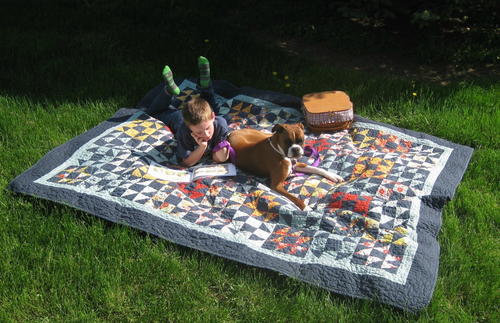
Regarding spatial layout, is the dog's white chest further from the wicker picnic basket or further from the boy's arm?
the wicker picnic basket

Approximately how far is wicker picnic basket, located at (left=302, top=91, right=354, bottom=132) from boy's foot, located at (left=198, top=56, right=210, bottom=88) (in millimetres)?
872

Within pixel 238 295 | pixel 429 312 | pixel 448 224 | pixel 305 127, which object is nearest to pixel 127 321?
pixel 238 295

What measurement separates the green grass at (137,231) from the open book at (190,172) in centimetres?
58

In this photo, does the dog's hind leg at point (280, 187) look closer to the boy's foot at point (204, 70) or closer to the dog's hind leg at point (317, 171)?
the dog's hind leg at point (317, 171)

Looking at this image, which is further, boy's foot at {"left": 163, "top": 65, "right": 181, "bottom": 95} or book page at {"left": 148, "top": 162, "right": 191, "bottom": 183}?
boy's foot at {"left": 163, "top": 65, "right": 181, "bottom": 95}

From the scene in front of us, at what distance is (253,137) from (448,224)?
1500 mm

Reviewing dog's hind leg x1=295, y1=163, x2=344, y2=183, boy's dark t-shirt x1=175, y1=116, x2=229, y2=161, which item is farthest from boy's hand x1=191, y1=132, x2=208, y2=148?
dog's hind leg x1=295, y1=163, x2=344, y2=183

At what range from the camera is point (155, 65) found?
5570 mm

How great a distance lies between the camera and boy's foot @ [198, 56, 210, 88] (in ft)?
14.4

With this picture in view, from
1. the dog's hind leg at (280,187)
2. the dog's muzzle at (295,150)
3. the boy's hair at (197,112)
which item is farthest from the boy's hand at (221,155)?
the dog's muzzle at (295,150)

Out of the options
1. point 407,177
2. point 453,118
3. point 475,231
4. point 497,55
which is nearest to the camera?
point 475,231

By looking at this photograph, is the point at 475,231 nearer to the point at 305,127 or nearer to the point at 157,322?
the point at 305,127

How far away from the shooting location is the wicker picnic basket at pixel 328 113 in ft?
14.3

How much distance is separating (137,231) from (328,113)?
1.91 metres
